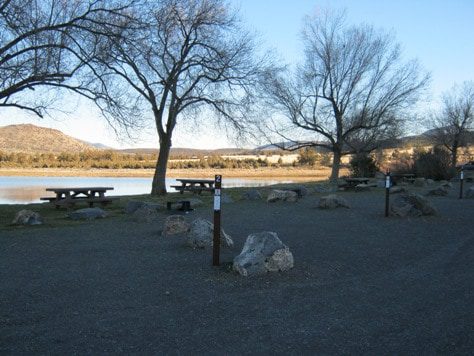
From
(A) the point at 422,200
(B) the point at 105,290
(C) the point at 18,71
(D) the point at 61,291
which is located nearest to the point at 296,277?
(B) the point at 105,290

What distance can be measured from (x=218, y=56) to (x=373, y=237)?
44.0ft

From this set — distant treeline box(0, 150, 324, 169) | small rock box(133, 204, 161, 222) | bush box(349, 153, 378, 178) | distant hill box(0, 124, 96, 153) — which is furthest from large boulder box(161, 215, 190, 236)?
distant hill box(0, 124, 96, 153)

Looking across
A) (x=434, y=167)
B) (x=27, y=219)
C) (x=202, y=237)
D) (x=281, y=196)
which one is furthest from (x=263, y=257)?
(x=434, y=167)

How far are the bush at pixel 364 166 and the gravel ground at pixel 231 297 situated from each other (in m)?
27.6

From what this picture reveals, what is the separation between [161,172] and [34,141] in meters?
85.2

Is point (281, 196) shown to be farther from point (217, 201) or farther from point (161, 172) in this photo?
point (217, 201)

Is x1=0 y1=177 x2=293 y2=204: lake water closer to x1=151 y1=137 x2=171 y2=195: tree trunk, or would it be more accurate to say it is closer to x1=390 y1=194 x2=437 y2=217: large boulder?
x1=151 y1=137 x2=171 y2=195: tree trunk

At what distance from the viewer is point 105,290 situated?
5.49 metres

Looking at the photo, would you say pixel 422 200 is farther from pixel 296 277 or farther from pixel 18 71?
pixel 18 71

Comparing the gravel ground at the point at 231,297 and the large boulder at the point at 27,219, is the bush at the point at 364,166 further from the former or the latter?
the large boulder at the point at 27,219

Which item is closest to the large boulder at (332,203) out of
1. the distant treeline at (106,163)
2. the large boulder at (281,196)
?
the large boulder at (281,196)

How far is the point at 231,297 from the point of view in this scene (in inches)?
207

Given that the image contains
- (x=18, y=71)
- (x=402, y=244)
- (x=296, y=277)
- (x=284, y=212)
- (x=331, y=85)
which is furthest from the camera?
(x=331, y=85)

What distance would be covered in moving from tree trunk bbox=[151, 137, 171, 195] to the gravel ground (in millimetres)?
12254
